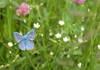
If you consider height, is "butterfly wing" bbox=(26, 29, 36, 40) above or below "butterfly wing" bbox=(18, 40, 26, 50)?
above

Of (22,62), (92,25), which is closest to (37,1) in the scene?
(22,62)

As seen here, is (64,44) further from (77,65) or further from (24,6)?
(24,6)

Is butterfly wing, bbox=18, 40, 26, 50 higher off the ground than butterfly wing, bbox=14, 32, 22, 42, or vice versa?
butterfly wing, bbox=14, 32, 22, 42

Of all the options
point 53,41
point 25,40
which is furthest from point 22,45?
point 53,41

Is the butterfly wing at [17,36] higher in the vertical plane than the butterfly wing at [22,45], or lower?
higher

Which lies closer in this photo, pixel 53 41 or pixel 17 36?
pixel 17 36

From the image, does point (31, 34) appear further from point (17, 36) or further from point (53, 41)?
point (53, 41)

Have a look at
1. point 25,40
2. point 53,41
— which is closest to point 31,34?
point 25,40

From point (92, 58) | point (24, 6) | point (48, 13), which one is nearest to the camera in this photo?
point (92, 58)
